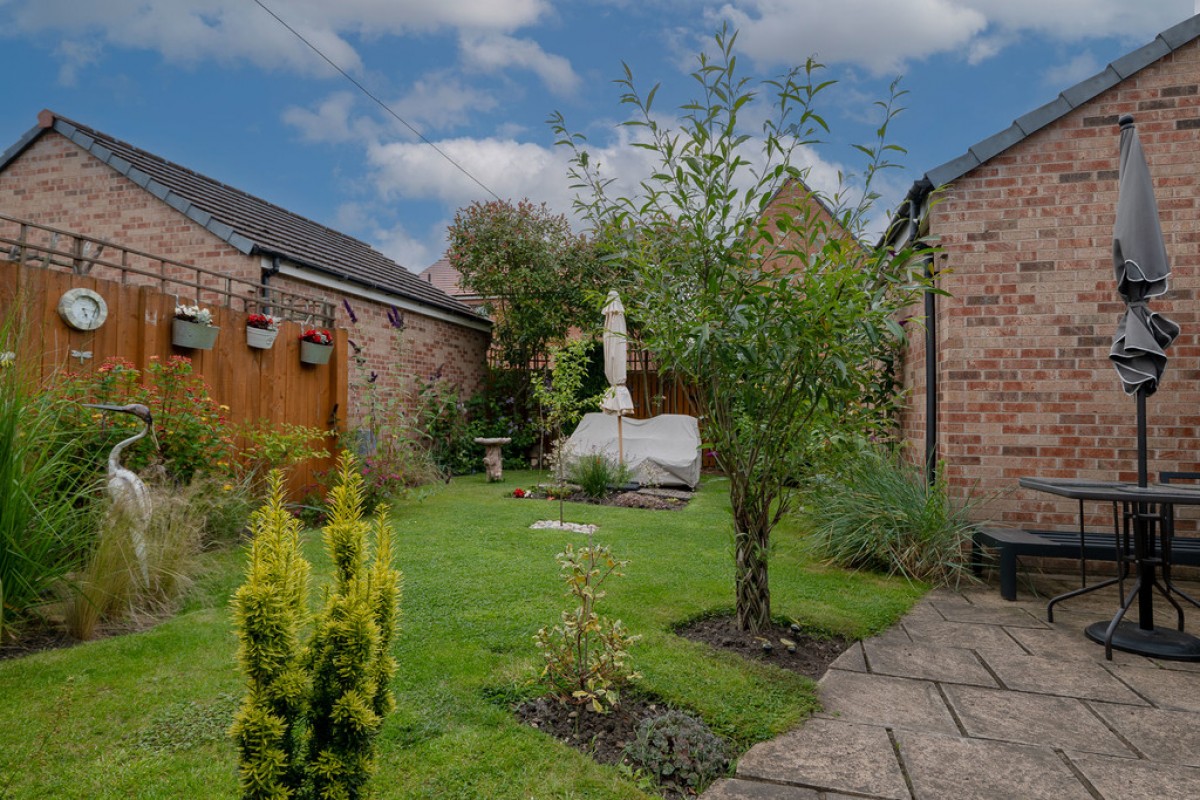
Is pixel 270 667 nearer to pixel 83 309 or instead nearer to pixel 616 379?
pixel 83 309

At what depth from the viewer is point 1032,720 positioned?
246 centimetres

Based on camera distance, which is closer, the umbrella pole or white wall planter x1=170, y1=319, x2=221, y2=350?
the umbrella pole

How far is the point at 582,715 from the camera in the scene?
2365 mm

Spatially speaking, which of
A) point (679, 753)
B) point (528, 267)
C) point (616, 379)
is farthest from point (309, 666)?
point (528, 267)

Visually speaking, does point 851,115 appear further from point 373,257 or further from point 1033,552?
point 373,257

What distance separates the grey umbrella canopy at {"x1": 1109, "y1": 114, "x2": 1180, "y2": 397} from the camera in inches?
134

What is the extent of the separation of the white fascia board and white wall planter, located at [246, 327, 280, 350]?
2563 mm

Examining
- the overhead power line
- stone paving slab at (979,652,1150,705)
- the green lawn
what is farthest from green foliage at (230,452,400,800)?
the overhead power line

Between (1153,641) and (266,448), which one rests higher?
(266,448)

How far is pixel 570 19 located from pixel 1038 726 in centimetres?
813

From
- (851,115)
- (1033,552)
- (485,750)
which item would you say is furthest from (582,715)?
(1033,552)

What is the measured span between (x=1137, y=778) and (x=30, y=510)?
4.46m

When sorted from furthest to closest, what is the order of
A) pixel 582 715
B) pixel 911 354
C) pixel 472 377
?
pixel 472 377 < pixel 911 354 < pixel 582 715

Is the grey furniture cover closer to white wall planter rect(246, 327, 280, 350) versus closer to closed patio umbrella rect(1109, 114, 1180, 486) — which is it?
white wall planter rect(246, 327, 280, 350)
